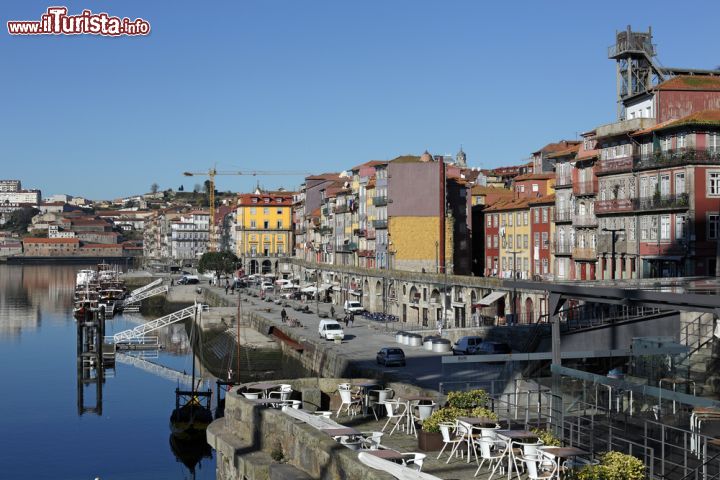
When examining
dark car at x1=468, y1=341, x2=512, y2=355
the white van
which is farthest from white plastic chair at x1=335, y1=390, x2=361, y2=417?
the white van

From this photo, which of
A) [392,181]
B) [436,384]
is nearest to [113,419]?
[436,384]

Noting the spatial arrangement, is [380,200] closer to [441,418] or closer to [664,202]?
[664,202]

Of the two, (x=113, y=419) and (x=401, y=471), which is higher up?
(x=401, y=471)

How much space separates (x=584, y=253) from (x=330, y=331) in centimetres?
1823

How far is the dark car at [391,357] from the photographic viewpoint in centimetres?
5381

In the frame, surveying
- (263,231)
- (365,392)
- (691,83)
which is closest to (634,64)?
(691,83)

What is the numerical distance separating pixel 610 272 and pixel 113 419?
1265 inches

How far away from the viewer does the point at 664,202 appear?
60500mm

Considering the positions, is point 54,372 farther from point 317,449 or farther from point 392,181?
point 317,449

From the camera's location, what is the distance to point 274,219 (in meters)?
187

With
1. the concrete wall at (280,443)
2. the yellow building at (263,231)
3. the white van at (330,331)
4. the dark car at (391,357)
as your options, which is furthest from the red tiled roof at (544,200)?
the yellow building at (263,231)

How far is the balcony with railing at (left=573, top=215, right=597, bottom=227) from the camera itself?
7179cm

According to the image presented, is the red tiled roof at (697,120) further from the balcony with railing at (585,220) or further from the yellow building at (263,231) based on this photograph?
the yellow building at (263,231)

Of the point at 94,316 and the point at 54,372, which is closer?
the point at 54,372
